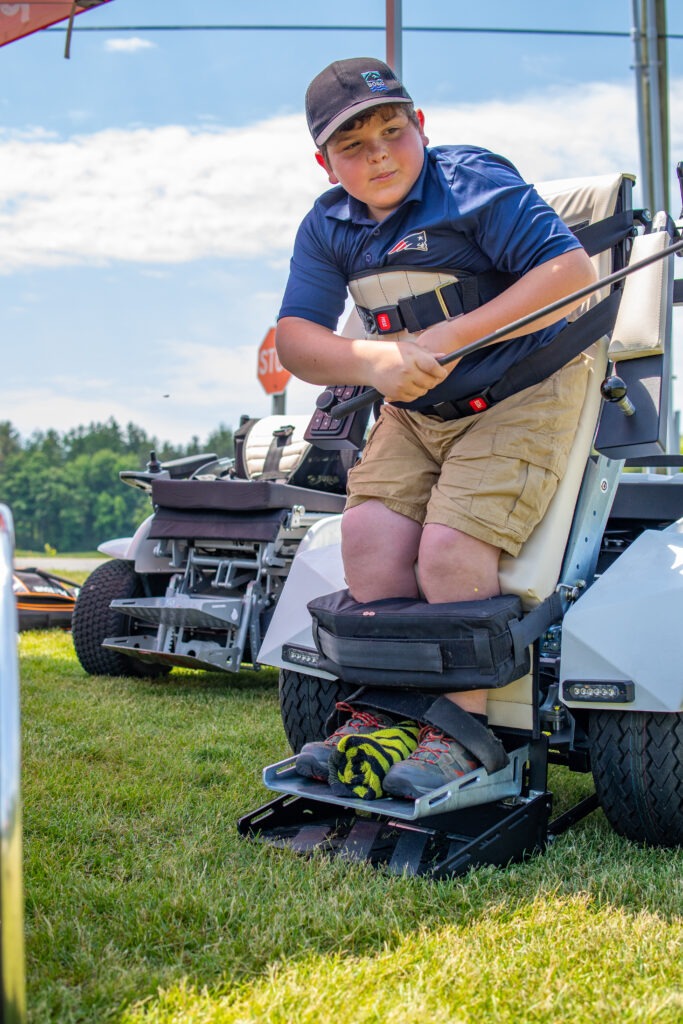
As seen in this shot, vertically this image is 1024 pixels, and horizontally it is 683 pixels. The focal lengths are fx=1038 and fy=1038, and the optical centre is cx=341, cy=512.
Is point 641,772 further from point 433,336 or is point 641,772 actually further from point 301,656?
point 433,336

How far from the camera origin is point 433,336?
7.29 feet

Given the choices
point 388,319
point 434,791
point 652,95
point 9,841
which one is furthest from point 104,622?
point 652,95

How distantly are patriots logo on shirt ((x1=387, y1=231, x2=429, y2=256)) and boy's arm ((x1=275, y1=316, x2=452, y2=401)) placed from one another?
0.72 ft

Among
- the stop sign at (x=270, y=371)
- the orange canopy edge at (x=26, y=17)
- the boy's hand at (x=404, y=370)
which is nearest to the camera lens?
the boy's hand at (x=404, y=370)

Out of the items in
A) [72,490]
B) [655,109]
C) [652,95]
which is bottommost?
[72,490]

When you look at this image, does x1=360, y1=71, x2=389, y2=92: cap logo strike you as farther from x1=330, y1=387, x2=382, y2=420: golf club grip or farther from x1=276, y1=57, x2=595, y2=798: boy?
x1=330, y1=387, x2=382, y2=420: golf club grip

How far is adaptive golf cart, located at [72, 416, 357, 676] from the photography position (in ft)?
15.6

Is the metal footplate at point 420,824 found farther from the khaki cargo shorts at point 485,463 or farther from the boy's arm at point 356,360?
the boy's arm at point 356,360

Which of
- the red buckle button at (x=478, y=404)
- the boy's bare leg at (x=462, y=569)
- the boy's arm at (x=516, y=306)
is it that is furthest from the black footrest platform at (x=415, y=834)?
the boy's arm at (x=516, y=306)

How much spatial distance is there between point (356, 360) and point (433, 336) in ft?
0.57

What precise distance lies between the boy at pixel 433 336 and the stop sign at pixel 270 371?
4.44 metres

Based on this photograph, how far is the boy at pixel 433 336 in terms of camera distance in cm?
222

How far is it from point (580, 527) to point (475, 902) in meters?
0.97

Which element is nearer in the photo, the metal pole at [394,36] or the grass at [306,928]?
the grass at [306,928]
